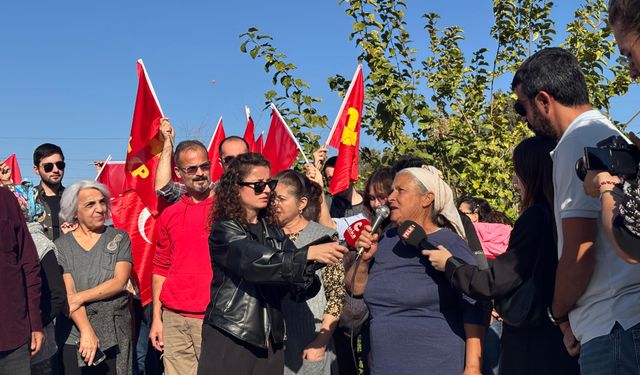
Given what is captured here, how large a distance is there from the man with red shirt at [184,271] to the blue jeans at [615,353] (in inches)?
131

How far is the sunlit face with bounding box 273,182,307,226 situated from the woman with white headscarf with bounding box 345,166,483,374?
116cm

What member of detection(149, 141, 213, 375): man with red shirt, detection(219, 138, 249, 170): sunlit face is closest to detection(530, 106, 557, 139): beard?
detection(149, 141, 213, 375): man with red shirt

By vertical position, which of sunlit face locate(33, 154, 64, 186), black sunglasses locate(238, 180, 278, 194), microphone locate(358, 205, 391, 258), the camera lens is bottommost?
microphone locate(358, 205, 391, 258)

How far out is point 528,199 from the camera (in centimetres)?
359

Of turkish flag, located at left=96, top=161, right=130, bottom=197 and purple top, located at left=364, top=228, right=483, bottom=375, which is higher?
turkish flag, located at left=96, top=161, right=130, bottom=197

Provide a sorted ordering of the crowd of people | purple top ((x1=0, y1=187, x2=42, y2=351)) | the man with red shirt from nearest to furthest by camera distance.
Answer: the crowd of people < purple top ((x1=0, y1=187, x2=42, y2=351)) < the man with red shirt

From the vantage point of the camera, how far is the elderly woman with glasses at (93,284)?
21.1ft

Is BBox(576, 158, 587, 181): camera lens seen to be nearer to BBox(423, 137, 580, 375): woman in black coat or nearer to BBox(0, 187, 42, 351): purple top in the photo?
BBox(423, 137, 580, 375): woman in black coat

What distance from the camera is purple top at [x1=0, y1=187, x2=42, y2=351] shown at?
17.2 ft

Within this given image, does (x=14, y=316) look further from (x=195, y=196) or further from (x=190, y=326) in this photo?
(x=195, y=196)

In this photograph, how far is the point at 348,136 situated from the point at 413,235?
11.2ft

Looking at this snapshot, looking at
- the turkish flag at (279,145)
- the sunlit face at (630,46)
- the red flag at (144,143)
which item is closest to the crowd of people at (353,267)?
the sunlit face at (630,46)

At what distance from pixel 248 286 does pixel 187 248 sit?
4.79 ft

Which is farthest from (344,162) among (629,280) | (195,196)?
(629,280)
